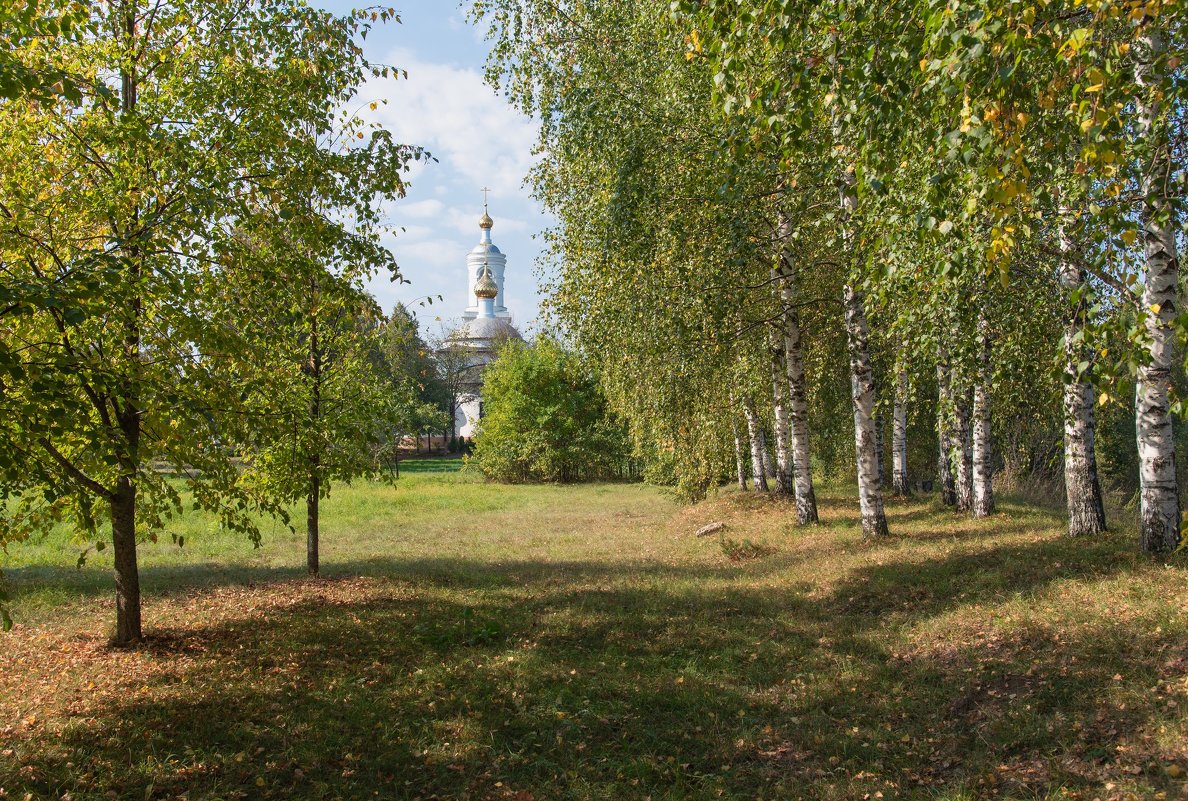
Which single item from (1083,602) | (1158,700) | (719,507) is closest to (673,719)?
(1158,700)

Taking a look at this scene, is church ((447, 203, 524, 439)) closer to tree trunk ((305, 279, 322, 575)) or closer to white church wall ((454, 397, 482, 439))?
white church wall ((454, 397, 482, 439))

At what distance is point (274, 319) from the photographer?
311 inches

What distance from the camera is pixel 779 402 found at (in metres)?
16.2

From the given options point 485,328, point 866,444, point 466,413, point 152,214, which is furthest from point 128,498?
point 485,328

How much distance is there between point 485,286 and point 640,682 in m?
90.4

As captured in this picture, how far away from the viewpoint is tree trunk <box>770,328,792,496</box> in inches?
627

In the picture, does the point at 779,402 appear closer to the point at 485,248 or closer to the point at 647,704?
the point at 647,704

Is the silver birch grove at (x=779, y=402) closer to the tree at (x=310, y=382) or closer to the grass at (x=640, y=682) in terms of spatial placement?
the grass at (x=640, y=682)

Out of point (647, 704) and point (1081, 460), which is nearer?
point (647, 704)

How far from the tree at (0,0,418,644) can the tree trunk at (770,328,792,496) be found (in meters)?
9.56

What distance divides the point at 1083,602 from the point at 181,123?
9514mm

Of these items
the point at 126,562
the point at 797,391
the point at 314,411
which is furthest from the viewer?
the point at 797,391

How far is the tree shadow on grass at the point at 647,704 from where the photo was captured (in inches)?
Answer: 203

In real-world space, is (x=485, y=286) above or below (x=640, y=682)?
above
